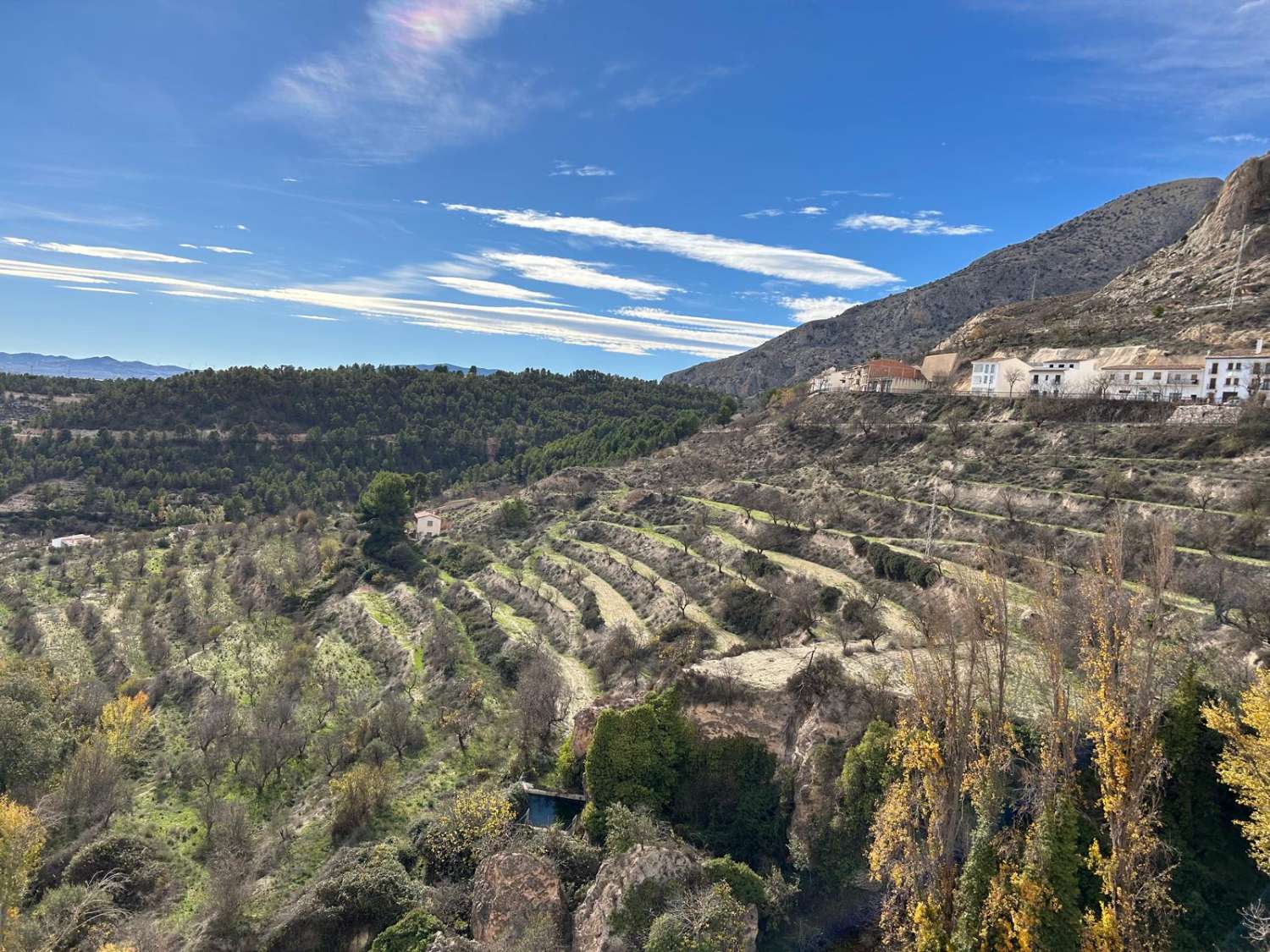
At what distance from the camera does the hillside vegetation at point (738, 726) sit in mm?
15414

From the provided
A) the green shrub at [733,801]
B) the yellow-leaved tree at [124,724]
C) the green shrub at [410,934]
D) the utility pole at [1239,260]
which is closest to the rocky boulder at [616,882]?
the green shrub at [733,801]

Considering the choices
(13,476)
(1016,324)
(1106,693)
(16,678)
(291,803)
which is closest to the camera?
(1106,693)

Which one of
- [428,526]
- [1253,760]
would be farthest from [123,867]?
[428,526]

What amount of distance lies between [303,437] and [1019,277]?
141533mm

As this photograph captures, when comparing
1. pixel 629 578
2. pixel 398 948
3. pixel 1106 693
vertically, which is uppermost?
pixel 1106 693

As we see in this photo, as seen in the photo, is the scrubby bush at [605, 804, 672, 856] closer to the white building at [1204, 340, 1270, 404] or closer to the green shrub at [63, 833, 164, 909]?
the green shrub at [63, 833, 164, 909]

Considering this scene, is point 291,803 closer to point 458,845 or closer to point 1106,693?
point 458,845

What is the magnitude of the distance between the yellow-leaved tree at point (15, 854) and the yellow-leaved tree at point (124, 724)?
26.7ft

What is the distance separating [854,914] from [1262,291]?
237ft

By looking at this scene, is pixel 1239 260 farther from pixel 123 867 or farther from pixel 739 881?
pixel 123 867

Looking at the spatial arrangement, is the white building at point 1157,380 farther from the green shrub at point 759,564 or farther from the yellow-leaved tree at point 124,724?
the yellow-leaved tree at point 124,724

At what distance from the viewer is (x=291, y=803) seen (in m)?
29.5

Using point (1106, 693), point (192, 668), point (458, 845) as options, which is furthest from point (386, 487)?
point (1106, 693)

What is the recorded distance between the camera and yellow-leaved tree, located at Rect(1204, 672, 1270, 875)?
13.5 m
